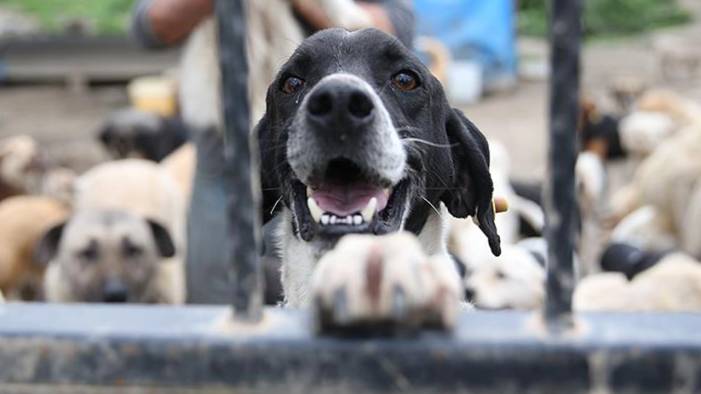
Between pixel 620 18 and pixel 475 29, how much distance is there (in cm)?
654

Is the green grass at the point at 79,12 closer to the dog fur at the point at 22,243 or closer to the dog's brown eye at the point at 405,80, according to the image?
the dog fur at the point at 22,243

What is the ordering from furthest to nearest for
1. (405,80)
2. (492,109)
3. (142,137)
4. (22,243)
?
(492,109) → (142,137) → (22,243) → (405,80)

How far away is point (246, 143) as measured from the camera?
1164 millimetres

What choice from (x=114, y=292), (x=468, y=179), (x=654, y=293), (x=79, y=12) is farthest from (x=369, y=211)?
(x=79, y=12)

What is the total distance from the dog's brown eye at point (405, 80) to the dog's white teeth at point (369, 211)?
0.39 meters

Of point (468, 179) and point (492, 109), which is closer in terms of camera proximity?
point (468, 179)

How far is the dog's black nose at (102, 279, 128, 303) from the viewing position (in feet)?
17.8

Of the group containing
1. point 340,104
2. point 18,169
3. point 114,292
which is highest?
point 340,104

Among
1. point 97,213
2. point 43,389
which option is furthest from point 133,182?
point 43,389

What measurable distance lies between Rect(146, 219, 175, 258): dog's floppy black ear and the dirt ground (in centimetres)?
530

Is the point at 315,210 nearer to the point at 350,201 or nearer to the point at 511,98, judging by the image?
the point at 350,201

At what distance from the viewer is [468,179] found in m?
2.77

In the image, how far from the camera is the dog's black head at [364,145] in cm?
225

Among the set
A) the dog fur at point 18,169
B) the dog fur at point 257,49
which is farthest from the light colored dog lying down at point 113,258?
the dog fur at point 18,169
